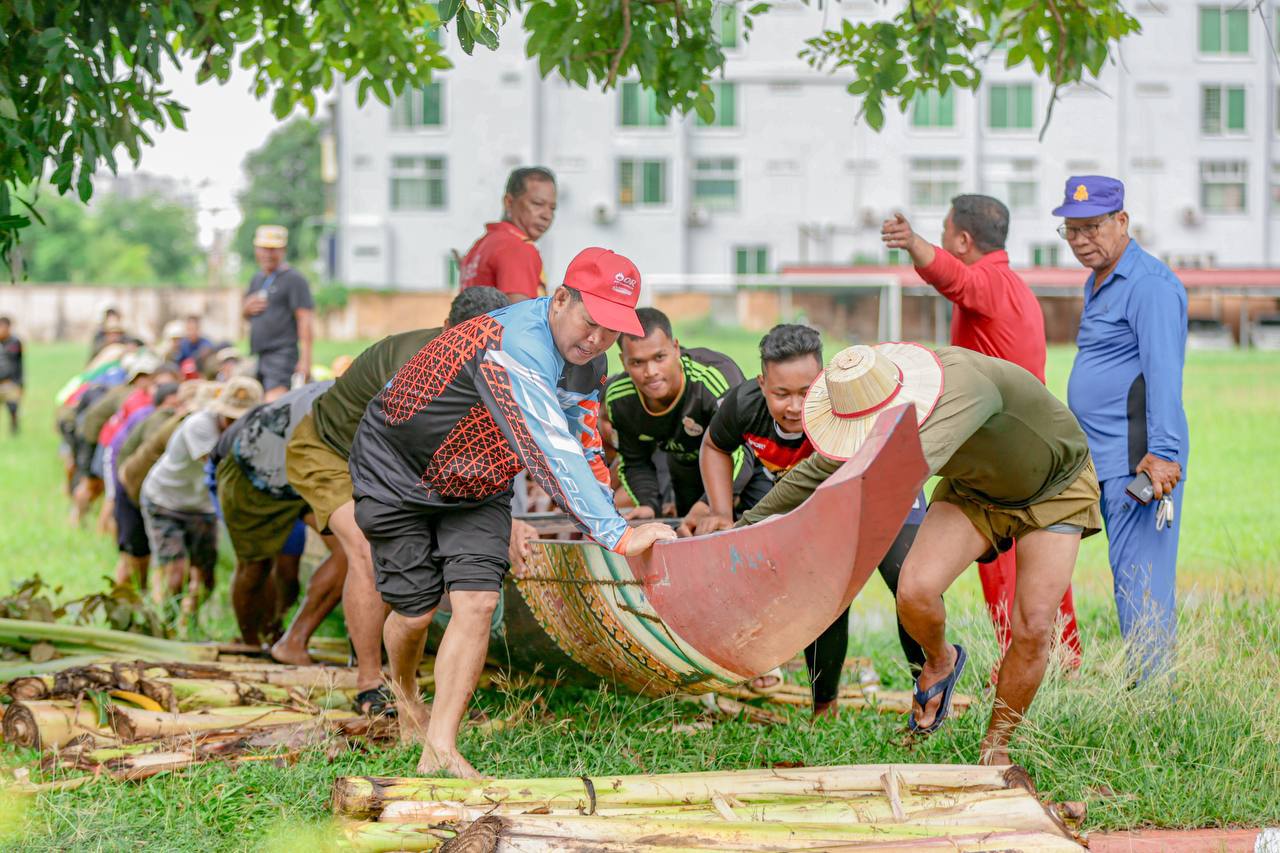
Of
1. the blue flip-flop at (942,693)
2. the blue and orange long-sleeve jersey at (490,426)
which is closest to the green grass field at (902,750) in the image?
the blue flip-flop at (942,693)

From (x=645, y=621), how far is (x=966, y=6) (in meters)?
4.21

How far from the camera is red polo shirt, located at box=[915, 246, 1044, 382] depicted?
239 inches

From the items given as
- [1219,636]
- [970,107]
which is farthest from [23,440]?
[970,107]

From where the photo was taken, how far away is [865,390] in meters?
4.15

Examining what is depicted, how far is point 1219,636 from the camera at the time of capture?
565cm

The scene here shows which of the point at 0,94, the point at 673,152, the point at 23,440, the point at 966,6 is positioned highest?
the point at 673,152

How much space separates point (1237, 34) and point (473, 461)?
37.8 m

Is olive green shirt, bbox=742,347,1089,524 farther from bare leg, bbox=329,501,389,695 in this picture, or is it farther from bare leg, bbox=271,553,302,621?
bare leg, bbox=271,553,302,621

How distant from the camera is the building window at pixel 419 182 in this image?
1443 inches

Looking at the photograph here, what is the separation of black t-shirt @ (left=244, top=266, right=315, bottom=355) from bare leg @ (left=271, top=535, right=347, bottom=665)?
13.6ft

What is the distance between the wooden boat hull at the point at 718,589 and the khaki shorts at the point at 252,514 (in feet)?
5.60

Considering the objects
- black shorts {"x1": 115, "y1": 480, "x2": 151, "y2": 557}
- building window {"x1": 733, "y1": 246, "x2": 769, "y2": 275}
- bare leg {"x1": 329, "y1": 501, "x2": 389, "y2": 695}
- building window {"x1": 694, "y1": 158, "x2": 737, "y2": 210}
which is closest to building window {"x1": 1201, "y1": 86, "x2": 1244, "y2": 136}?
building window {"x1": 733, "y1": 246, "x2": 769, "y2": 275}

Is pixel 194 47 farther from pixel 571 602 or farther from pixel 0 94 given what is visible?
pixel 571 602

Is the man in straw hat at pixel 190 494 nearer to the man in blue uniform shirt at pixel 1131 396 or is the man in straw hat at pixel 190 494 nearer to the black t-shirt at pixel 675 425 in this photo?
the black t-shirt at pixel 675 425
